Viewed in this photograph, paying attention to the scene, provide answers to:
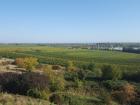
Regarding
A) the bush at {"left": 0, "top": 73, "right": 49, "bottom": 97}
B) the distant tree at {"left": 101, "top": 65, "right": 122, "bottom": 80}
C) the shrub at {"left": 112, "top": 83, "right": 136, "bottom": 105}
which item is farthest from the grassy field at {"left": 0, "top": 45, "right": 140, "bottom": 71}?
the bush at {"left": 0, "top": 73, "right": 49, "bottom": 97}

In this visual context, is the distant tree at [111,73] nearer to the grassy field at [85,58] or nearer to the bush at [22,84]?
the grassy field at [85,58]

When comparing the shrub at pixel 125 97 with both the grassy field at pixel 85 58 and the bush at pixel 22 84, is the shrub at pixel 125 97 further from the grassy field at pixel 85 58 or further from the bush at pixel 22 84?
the grassy field at pixel 85 58

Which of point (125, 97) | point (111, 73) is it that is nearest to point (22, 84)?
point (125, 97)

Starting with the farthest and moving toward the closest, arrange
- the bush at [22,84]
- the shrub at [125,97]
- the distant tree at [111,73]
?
the distant tree at [111,73] < the shrub at [125,97] < the bush at [22,84]

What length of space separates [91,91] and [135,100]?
17.0ft

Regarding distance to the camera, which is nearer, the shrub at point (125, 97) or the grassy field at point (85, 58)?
the shrub at point (125, 97)

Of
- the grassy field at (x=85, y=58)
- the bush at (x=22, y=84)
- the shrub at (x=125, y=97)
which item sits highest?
the bush at (x=22, y=84)

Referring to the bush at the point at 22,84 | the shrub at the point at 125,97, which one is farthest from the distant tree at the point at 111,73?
the bush at the point at 22,84

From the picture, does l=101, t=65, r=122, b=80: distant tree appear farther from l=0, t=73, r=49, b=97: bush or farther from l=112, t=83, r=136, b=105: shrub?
l=0, t=73, r=49, b=97: bush

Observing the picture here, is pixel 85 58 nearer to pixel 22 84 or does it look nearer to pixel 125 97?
pixel 125 97

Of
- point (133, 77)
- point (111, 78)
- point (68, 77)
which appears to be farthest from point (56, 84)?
point (133, 77)

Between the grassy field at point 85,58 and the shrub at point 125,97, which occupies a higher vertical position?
the shrub at point 125,97

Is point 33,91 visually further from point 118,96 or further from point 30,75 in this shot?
point 118,96

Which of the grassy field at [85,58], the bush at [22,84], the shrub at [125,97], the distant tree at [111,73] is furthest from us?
the grassy field at [85,58]
